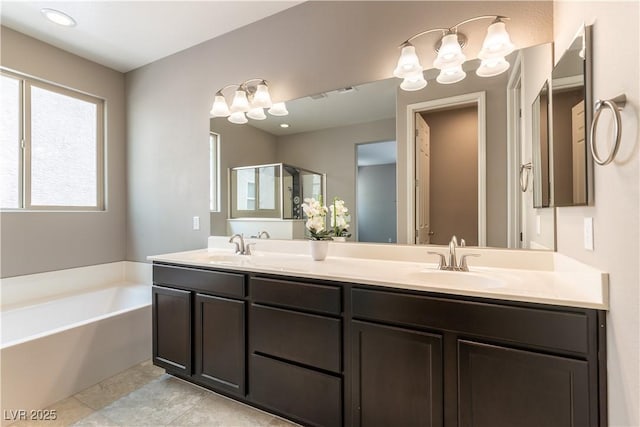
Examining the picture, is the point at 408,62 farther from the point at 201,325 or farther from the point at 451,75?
the point at 201,325

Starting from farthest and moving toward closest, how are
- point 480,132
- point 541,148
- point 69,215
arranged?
point 69,215 → point 480,132 → point 541,148

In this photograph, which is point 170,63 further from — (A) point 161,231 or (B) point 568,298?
(B) point 568,298

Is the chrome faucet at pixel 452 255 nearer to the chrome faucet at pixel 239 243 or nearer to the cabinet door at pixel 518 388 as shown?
the cabinet door at pixel 518 388

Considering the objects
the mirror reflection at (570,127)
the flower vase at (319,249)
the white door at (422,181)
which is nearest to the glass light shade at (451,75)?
the white door at (422,181)

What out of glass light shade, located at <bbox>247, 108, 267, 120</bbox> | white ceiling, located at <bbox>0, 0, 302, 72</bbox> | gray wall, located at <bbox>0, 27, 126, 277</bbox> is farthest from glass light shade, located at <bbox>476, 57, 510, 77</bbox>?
gray wall, located at <bbox>0, 27, 126, 277</bbox>

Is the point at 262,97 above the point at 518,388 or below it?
above

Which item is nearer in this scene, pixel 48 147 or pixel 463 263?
pixel 463 263

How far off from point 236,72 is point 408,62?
146cm

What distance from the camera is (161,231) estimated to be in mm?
2998

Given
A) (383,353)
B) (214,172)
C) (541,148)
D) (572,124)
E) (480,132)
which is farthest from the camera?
(214,172)

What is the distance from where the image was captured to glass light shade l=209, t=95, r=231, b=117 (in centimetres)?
253

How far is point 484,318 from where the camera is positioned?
1.19 meters

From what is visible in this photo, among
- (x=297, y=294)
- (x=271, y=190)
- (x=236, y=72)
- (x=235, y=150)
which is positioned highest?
(x=236, y=72)

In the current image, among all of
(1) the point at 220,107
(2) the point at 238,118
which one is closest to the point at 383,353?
(2) the point at 238,118
